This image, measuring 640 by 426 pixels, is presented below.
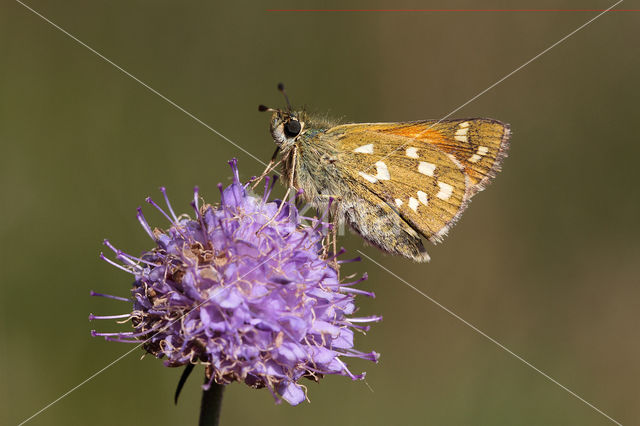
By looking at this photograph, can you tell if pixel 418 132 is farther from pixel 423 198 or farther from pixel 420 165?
pixel 423 198

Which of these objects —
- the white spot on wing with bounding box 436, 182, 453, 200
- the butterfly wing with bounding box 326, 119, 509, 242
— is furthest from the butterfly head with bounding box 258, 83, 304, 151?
the white spot on wing with bounding box 436, 182, 453, 200

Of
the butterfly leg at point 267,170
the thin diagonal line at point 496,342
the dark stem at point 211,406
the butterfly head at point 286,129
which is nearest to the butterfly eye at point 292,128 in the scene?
the butterfly head at point 286,129

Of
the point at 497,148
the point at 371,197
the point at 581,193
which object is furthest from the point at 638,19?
the point at 371,197

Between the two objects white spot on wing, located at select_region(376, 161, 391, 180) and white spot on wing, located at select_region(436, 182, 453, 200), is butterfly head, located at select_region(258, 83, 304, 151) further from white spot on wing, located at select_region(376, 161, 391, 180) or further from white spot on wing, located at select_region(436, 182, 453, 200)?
white spot on wing, located at select_region(436, 182, 453, 200)

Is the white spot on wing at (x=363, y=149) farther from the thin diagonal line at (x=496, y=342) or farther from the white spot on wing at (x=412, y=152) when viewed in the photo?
the thin diagonal line at (x=496, y=342)

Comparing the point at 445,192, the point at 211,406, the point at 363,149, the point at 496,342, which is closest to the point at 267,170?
the point at 363,149

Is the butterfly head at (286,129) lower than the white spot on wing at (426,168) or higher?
lower
